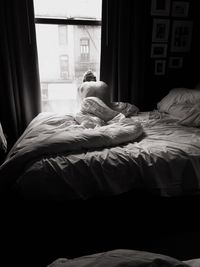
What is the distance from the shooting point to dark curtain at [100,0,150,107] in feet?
9.71

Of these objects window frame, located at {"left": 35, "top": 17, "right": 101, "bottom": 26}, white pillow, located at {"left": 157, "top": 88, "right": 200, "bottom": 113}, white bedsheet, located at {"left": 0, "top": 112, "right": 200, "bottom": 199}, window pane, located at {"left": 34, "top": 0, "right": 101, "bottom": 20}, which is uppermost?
window pane, located at {"left": 34, "top": 0, "right": 101, "bottom": 20}

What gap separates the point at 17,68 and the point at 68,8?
0.99m

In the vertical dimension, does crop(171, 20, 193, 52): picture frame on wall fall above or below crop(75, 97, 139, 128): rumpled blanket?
above

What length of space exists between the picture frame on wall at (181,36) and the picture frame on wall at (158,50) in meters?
0.13

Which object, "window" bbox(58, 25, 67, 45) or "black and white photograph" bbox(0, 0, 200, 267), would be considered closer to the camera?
"black and white photograph" bbox(0, 0, 200, 267)

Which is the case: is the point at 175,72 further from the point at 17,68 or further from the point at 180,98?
the point at 17,68

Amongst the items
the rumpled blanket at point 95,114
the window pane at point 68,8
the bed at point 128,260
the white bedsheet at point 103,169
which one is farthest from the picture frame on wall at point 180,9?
the bed at point 128,260

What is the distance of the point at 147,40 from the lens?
10.5 ft

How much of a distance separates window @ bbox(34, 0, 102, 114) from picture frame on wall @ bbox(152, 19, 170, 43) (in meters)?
0.76

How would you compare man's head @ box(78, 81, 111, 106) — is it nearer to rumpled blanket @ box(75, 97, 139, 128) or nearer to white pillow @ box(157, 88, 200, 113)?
rumpled blanket @ box(75, 97, 139, 128)

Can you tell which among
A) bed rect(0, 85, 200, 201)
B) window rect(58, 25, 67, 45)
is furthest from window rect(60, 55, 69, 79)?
bed rect(0, 85, 200, 201)

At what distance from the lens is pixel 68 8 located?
2941mm

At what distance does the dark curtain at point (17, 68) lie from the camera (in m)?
2.70

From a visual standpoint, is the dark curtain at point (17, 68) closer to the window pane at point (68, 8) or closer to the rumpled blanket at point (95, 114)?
the window pane at point (68, 8)
